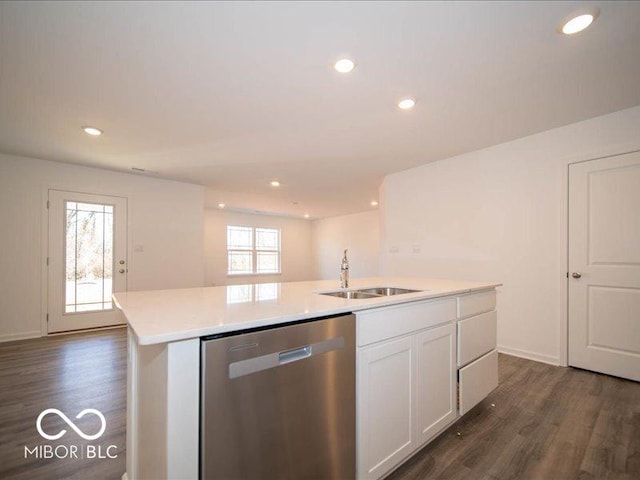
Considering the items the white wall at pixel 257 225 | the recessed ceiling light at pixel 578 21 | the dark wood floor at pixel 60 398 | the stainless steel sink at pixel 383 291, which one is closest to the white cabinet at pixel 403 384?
the stainless steel sink at pixel 383 291

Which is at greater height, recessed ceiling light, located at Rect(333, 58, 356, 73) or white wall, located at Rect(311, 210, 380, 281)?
recessed ceiling light, located at Rect(333, 58, 356, 73)

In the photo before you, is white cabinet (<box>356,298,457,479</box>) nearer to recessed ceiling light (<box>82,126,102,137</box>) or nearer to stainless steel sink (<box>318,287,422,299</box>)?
stainless steel sink (<box>318,287,422,299</box>)

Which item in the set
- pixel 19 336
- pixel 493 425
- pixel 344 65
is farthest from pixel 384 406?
pixel 19 336

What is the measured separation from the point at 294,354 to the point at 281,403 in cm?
16

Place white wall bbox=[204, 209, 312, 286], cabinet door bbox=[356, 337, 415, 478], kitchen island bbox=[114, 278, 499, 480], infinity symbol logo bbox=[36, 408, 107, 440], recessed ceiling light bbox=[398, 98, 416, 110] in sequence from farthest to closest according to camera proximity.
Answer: white wall bbox=[204, 209, 312, 286], recessed ceiling light bbox=[398, 98, 416, 110], infinity symbol logo bbox=[36, 408, 107, 440], cabinet door bbox=[356, 337, 415, 478], kitchen island bbox=[114, 278, 499, 480]

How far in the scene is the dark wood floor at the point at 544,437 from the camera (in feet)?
4.85

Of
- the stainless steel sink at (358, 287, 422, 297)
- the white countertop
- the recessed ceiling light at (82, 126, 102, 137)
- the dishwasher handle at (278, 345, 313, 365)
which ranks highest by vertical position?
the recessed ceiling light at (82, 126, 102, 137)

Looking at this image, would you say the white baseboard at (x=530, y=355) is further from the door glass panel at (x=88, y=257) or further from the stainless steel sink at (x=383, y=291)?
the door glass panel at (x=88, y=257)

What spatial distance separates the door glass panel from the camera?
405cm

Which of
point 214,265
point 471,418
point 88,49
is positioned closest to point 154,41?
point 88,49

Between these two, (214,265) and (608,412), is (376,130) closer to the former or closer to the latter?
(608,412)

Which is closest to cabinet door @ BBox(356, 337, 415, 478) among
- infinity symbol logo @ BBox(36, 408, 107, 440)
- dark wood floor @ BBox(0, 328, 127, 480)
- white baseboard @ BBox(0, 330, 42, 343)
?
dark wood floor @ BBox(0, 328, 127, 480)

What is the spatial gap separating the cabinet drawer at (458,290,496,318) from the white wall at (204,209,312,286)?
680cm

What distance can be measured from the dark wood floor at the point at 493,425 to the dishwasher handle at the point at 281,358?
84cm
